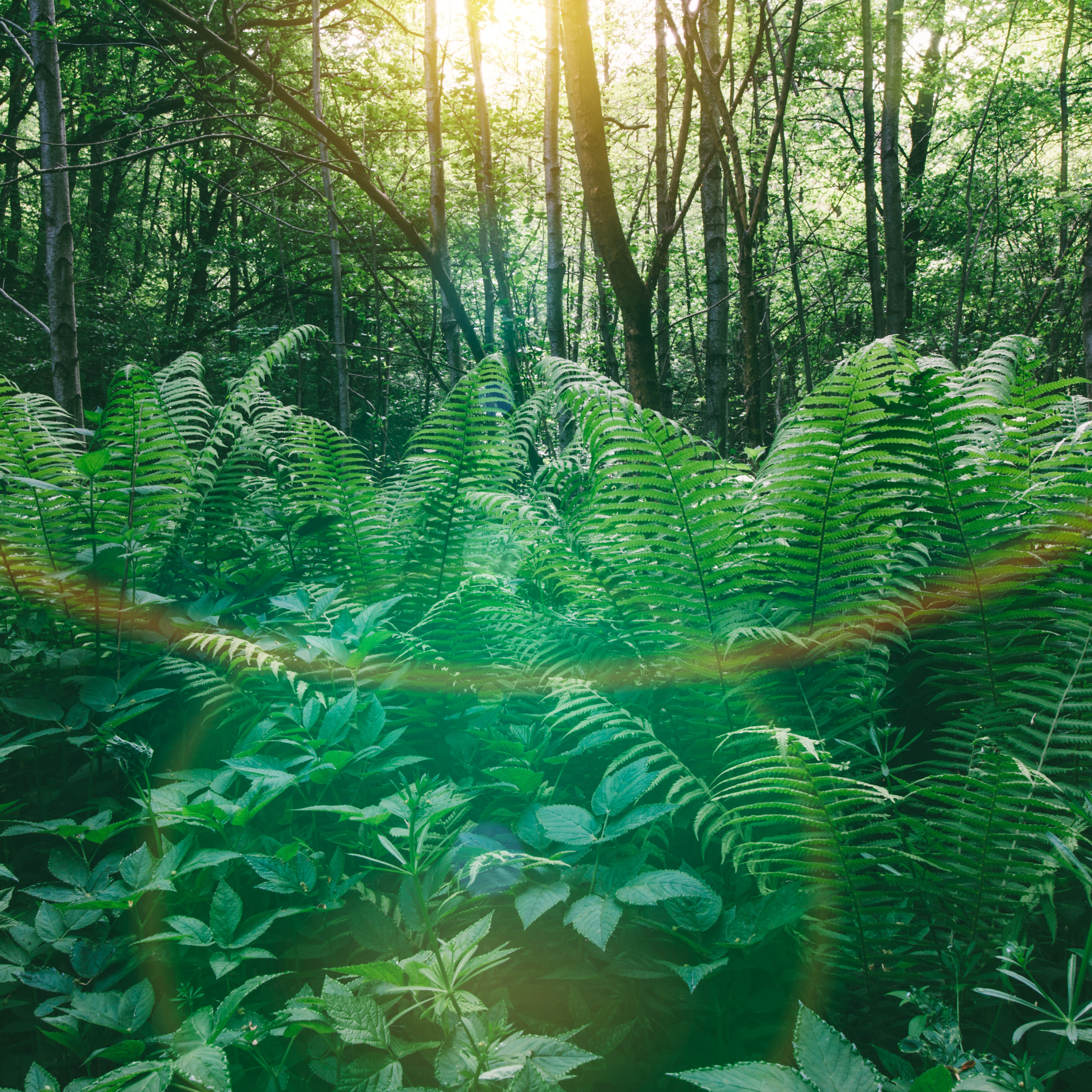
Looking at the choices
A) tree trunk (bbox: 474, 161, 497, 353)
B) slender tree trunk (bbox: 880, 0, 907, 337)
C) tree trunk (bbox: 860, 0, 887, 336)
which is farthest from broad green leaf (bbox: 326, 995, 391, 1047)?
tree trunk (bbox: 474, 161, 497, 353)

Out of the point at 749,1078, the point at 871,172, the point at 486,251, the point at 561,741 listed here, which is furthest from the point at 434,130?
the point at 749,1078

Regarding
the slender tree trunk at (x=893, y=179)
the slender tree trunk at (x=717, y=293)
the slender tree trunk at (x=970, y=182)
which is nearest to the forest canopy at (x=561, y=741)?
the slender tree trunk at (x=717, y=293)

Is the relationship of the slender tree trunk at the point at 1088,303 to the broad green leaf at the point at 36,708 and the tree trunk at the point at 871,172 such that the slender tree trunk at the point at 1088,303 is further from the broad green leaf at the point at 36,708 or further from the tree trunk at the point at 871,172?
the broad green leaf at the point at 36,708

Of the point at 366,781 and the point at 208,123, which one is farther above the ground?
the point at 208,123

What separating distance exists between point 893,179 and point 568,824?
250 inches

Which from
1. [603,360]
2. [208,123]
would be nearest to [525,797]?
[603,360]

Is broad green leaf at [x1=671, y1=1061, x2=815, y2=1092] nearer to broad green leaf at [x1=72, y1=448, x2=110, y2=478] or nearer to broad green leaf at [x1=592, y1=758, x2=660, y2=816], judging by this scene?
broad green leaf at [x1=592, y1=758, x2=660, y2=816]

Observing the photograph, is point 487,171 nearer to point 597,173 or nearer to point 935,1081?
point 597,173

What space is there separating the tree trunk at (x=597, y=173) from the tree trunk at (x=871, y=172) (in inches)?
150

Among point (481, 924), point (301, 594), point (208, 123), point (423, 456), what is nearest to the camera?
point (481, 924)

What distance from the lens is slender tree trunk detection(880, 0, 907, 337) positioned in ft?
16.9

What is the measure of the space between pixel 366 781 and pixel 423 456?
965mm

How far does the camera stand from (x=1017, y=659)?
1.07 metres

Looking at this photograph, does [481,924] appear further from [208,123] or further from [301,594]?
[208,123]
